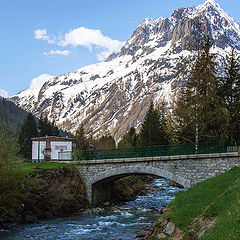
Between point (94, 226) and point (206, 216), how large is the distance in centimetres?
1250

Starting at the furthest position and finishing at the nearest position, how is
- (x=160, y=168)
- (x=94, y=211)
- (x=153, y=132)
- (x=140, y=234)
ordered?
1. (x=153, y=132)
2. (x=94, y=211)
3. (x=160, y=168)
4. (x=140, y=234)

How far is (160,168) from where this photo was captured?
101ft

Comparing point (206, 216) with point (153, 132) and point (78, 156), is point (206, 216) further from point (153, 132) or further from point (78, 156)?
point (153, 132)

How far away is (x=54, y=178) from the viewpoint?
33.0m

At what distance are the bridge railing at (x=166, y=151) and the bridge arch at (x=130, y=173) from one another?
147 centimetres

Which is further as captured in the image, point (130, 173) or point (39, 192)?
point (130, 173)

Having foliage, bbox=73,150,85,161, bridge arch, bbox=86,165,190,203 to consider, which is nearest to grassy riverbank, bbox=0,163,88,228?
bridge arch, bbox=86,165,190,203

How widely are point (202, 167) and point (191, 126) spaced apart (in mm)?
8436

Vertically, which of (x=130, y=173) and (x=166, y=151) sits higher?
(x=166, y=151)

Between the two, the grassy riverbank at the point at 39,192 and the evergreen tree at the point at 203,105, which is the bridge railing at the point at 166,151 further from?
the grassy riverbank at the point at 39,192

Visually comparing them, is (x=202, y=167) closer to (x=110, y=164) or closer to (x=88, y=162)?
(x=110, y=164)

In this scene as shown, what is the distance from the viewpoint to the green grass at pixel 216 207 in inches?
443

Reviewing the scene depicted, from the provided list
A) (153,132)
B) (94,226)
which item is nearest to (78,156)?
(94,226)

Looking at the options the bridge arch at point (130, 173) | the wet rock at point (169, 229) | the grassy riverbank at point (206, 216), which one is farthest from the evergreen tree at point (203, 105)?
the wet rock at point (169, 229)
